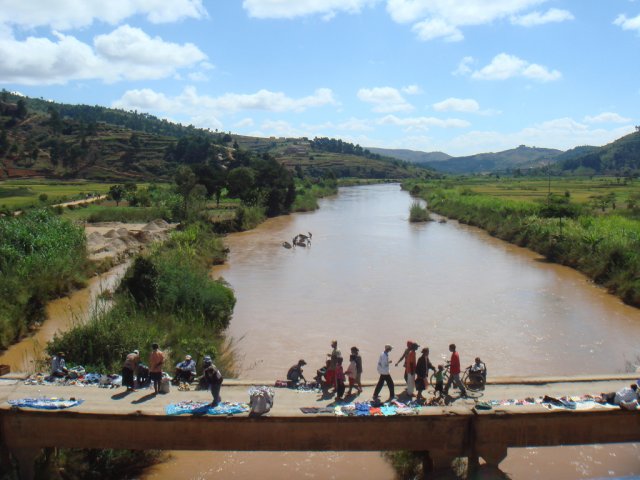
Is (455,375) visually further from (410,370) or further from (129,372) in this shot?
(129,372)

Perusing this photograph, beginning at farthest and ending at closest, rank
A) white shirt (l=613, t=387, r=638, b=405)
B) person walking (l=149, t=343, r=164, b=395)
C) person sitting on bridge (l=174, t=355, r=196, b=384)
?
person sitting on bridge (l=174, t=355, r=196, b=384) → person walking (l=149, t=343, r=164, b=395) → white shirt (l=613, t=387, r=638, b=405)

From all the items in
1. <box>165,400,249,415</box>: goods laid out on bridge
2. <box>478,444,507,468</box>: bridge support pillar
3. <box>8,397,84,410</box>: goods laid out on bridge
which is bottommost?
<box>478,444,507,468</box>: bridge support pillar

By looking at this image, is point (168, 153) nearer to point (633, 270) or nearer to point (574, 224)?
point (574, 224)

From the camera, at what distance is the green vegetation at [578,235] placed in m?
24.8

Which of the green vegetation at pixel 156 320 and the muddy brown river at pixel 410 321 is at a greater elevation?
the green vegetation at pixel 156 320

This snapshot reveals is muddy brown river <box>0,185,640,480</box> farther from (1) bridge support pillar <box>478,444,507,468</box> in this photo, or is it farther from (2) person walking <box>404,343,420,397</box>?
(2) person walking <box>404,343,420,397</box>

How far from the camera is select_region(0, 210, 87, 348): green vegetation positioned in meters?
16.8

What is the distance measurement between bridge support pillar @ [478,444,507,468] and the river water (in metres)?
1.17

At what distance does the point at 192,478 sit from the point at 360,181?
123079 mm

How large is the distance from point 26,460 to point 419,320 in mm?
14132

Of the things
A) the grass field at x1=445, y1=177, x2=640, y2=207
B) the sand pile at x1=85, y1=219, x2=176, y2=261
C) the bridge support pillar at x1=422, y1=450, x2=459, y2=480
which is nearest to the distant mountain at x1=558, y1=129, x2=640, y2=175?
the grass field at x1=445, y1=177, x2=640, y2=207

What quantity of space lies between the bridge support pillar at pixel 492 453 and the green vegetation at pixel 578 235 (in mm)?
15997

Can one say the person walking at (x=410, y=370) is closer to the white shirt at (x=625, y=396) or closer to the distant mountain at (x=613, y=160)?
the white shirt at (x=625, y=396)

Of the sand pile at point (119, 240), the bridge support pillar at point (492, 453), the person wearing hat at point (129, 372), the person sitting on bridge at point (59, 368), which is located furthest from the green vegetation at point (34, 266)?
the bridge support pillar at point (492, 453)
